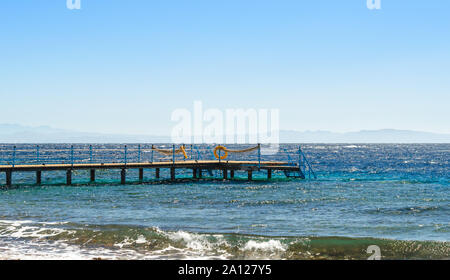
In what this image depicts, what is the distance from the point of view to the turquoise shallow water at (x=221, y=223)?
14.7m

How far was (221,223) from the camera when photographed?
19047 mm

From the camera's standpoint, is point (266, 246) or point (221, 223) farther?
point (221, 223)

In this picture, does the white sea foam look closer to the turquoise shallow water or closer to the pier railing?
the turquoise shallow water

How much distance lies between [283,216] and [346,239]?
17.4 ft

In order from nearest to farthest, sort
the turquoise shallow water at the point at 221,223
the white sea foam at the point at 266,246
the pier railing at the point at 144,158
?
1. the turquoise shallow water at the point at 221,223
2. the white sea foam at the point at 266,246
3. the pier railing at the point at 144,158

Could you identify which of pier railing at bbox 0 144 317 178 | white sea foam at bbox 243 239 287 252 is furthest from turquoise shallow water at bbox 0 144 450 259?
pier railing at bbox 0 144 317 178

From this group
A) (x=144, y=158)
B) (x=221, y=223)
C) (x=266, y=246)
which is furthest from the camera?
(x=144, y=158)

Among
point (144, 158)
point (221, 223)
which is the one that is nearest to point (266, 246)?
point (221, 223)

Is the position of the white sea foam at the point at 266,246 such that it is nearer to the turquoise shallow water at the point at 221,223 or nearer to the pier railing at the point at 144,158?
the turquoise shallow water at the point at 221,223

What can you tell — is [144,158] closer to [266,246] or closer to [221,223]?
[221,223]

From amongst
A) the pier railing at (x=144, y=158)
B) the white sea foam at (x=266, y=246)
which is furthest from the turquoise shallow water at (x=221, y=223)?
the pier railing at (x=144, y=158)

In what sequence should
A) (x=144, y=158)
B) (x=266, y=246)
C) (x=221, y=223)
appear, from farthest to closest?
(x=144, y=158) < (x=221, y=223) < (x=266, y=246)
